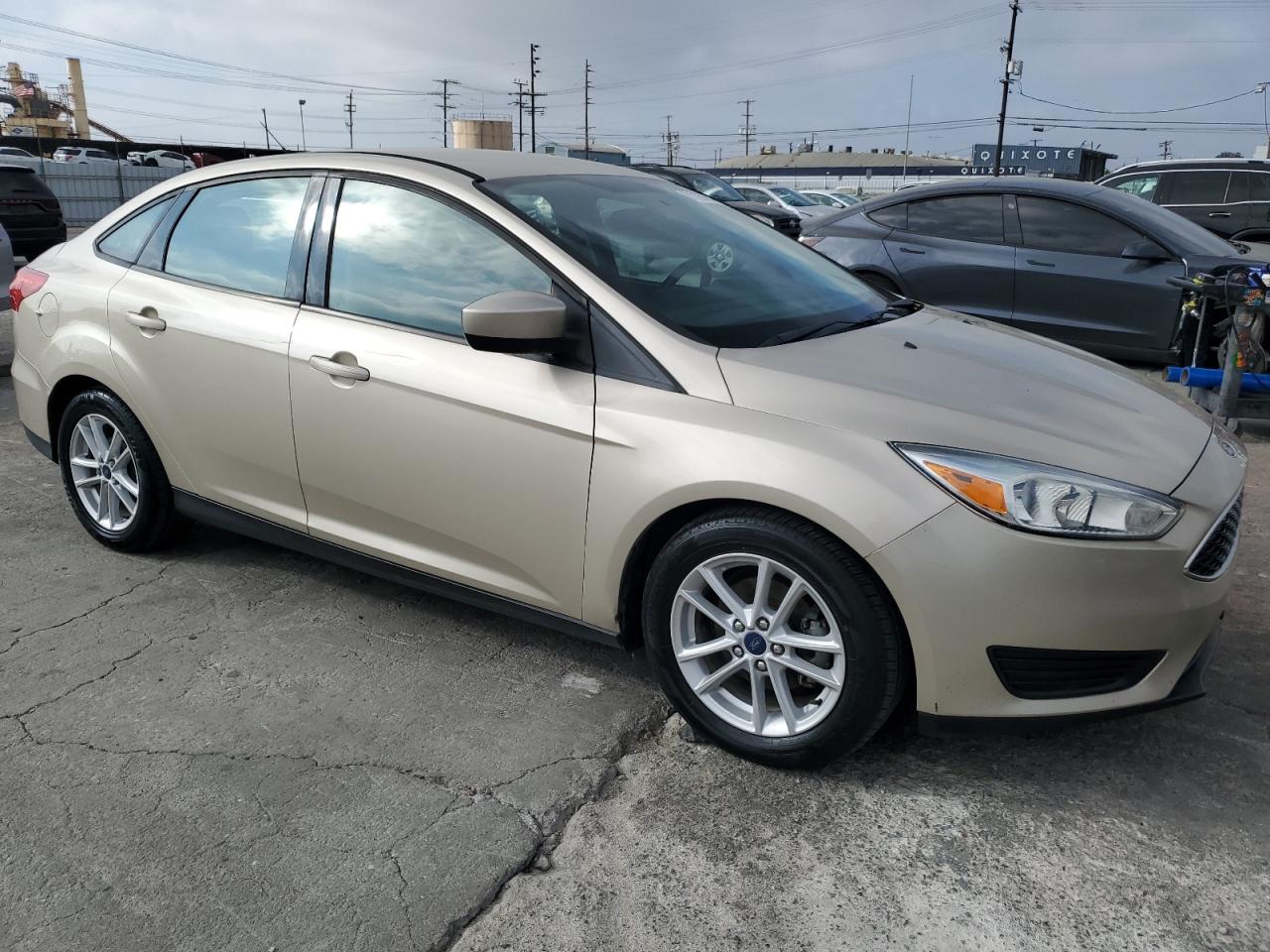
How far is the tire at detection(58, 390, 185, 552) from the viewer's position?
3859mm

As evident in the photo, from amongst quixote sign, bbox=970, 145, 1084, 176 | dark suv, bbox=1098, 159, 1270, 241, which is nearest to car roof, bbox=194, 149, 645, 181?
dark suv, bbox=1098, 159, 1270, 241

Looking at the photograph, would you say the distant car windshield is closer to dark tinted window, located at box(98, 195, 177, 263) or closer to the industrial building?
dark tinted window, located at box(98, 195, 177, 263)

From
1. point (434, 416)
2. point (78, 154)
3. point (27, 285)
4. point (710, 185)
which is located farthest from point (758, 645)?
point (78, 154)

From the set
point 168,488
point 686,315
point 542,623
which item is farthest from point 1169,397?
point 168,488

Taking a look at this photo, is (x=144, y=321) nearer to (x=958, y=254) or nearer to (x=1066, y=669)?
(x=1066, y=669)

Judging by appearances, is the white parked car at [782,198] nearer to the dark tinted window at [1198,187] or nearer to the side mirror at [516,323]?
the dark tinted window at [1198,187]

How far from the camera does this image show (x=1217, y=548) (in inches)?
101

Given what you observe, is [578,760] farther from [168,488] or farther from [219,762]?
[168,488]

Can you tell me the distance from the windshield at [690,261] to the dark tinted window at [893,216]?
4.78 metres

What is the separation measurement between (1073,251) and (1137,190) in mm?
6479

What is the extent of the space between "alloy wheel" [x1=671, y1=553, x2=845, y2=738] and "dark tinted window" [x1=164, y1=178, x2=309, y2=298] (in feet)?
5.87

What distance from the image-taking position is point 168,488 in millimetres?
3904

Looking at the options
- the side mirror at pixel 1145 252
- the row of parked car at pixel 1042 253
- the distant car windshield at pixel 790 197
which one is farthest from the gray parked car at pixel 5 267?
the distant car windshield at pixel 790 197

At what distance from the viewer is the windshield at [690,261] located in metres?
2.92
